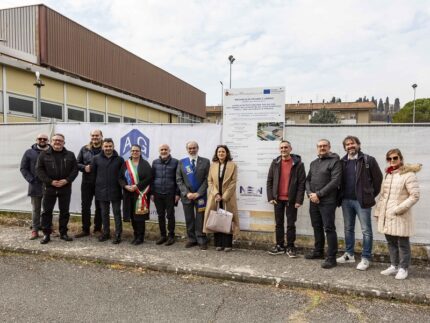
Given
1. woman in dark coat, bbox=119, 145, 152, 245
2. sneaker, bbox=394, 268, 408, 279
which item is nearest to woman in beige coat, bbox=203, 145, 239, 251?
woman in dark coat, bbox=119, 145, 152, 245

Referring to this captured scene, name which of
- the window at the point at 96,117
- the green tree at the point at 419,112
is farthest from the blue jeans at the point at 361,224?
the green tree at the point at 419,112

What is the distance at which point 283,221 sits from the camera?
5.50 metres

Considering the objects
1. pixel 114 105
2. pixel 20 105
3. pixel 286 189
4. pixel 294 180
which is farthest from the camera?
pixel 114 105

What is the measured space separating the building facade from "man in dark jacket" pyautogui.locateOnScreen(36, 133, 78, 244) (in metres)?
7.13

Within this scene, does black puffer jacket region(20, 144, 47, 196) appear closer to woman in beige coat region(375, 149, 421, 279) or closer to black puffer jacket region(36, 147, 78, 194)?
black puffer jacket region(36, 147, 78, 194)

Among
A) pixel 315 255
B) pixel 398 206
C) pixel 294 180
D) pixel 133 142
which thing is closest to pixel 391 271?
pixel 398 206

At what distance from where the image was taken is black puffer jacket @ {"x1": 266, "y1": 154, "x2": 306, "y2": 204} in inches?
207

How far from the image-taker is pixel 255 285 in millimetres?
4465

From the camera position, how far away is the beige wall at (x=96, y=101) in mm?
18688

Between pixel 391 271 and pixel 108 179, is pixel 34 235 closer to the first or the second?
pixel 108 179

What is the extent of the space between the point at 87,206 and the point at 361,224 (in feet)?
14.9

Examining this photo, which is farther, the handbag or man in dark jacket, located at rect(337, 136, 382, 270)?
the handbag

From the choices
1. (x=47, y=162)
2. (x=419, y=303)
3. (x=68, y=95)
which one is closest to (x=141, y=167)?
(x=47, y=162)

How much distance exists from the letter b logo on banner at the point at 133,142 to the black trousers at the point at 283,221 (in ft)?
8.83
